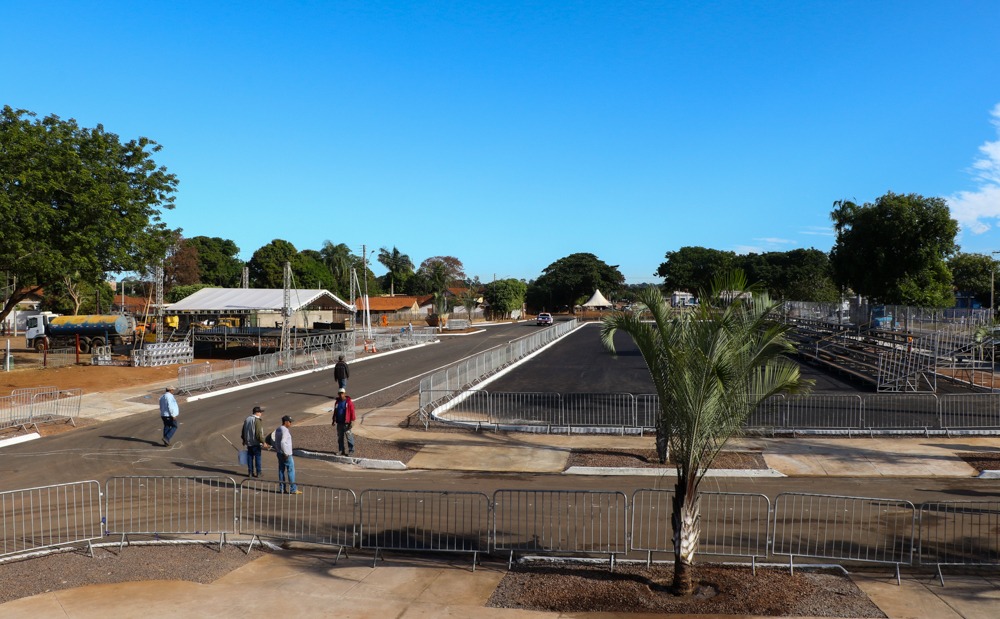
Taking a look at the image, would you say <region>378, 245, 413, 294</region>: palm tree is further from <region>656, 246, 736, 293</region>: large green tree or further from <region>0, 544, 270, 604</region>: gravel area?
<region>0, 544, 270, 604</region>: gravel area

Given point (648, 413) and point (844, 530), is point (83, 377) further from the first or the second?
point (844, 530)

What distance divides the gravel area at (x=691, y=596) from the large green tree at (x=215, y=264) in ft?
343

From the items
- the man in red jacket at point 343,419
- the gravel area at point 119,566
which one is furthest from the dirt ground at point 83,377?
the gravel area at point 119,566

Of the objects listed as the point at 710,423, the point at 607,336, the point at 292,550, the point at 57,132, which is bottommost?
the point at 292,550

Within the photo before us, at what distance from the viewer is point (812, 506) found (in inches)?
452

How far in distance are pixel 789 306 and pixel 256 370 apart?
4537 centimetres

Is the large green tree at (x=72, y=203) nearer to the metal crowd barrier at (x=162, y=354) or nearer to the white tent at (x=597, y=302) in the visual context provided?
the metal crowd barrier at (x=162, y=354)

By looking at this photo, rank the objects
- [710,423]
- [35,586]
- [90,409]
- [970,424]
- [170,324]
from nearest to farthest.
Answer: [710,423], [35,586], [970,424], [90,409], [170,324]

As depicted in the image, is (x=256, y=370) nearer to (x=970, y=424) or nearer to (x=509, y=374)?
(x=509, y=374)

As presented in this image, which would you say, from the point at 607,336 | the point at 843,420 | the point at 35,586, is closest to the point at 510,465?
the point at 607,336

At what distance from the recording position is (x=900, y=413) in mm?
20312

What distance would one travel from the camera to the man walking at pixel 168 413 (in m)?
16.7

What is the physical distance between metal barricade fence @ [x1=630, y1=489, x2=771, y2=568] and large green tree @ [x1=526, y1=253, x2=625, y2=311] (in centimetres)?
10596

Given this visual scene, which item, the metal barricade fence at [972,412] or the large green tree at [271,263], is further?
the large green tree at [271,263]
